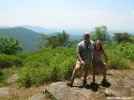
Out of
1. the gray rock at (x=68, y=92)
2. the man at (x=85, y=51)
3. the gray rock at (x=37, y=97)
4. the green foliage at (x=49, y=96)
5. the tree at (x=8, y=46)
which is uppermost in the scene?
the man at (x=85, y=51)

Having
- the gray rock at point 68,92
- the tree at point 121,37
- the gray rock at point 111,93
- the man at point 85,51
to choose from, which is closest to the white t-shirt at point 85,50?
the man at point 85,51

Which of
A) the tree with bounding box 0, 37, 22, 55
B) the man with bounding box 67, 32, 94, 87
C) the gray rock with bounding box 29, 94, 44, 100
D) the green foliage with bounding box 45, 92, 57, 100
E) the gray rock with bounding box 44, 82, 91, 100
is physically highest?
the man with bounding box 67, 32, 94, 87

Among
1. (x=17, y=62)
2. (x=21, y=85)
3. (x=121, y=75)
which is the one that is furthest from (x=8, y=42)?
(x=121, y=75)

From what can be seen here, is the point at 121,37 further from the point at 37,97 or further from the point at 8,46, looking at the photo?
the point at 37,97

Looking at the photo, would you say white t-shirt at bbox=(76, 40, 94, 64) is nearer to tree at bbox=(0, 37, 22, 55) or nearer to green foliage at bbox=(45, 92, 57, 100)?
green foliage at bbox=(45, 92, 57, 100)

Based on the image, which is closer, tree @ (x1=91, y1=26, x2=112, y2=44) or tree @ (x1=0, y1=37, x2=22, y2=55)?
tree @ (x1=0, y1=37, x2=22, y2=55)

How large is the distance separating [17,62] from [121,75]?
1054 cm

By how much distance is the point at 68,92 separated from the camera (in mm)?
6102

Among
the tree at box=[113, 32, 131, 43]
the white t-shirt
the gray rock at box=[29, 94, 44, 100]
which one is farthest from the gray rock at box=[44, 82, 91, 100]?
the tree at box=[113, 32, 131, 43]

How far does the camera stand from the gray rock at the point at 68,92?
19.2 feet

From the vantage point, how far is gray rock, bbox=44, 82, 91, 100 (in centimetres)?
587

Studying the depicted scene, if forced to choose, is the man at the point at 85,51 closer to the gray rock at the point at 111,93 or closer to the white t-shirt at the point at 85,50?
the white t-shirt at the point at 85,50

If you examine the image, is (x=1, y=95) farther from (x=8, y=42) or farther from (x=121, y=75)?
(x=8, y=42)

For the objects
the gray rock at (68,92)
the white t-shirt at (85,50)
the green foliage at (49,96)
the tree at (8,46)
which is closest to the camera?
the gray rock at (68,92)
